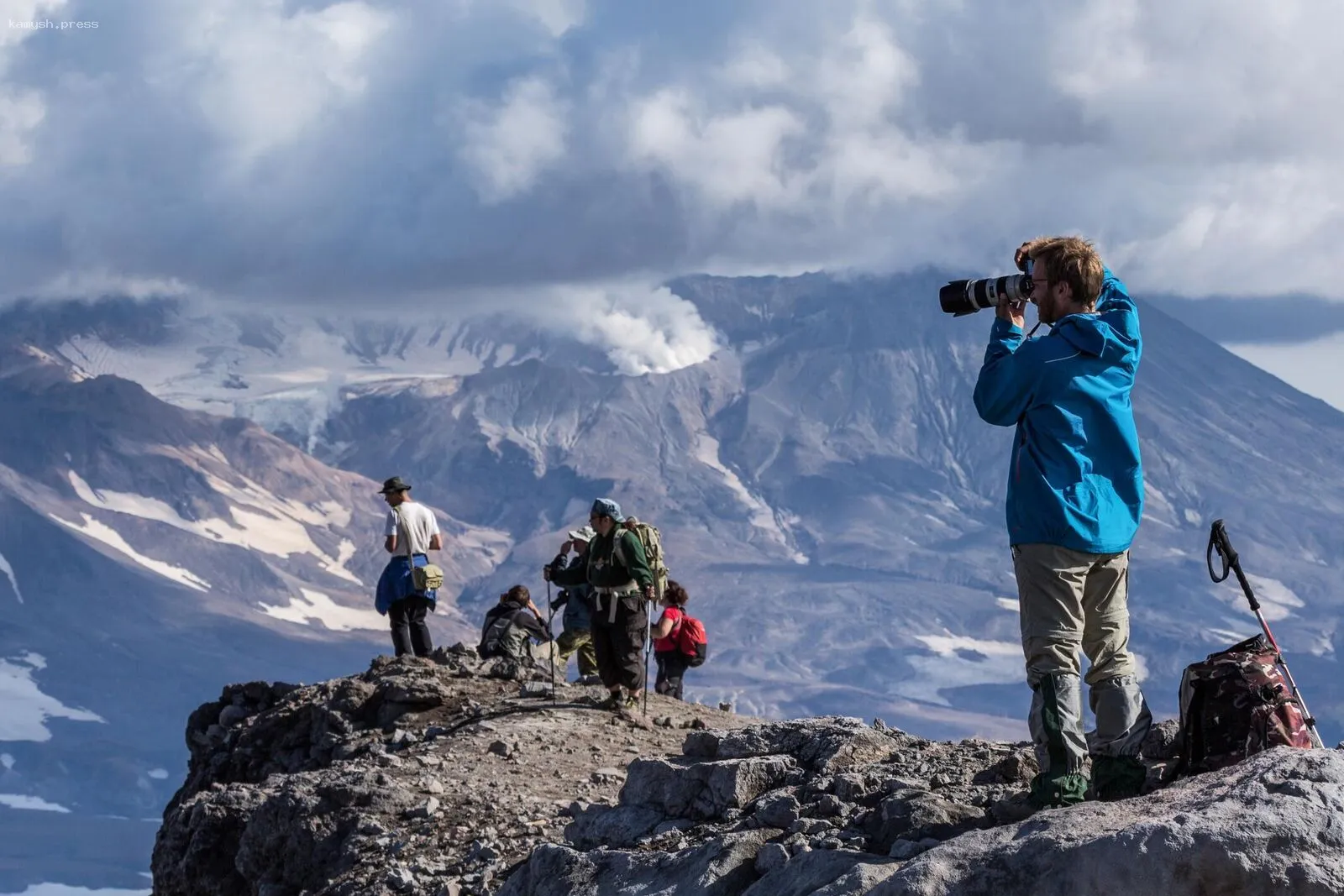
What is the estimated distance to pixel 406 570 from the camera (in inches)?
791

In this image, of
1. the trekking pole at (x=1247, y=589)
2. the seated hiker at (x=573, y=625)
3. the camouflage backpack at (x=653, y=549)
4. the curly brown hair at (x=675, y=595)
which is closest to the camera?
the trekking pole at (x=1247, y=589)

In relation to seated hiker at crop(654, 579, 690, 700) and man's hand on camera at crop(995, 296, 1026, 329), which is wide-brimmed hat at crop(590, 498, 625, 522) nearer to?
seated hiker at crop(654, 579, 690, 700)

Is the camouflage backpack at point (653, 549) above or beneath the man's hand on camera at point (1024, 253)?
above

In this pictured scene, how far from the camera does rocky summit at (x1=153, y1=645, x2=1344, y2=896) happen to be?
266 inches

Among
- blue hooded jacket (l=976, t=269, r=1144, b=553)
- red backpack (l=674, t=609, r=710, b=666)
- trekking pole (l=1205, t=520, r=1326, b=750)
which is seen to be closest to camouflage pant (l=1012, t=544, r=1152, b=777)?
blue hooded jacket (l=976, t=269, r=1144, b=553)

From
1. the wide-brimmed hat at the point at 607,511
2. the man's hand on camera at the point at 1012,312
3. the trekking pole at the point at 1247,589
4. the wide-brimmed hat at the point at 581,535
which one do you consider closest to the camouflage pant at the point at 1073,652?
the trekking pole at the point at 1247,589

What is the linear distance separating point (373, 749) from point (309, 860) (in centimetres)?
275

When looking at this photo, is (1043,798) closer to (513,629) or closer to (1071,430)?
(1071,430)

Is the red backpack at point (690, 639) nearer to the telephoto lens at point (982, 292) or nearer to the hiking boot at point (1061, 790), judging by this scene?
the telephoto lens at point (982, 292)

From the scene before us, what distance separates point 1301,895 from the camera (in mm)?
6570

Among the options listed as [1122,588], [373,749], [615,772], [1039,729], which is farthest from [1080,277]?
[373,749]

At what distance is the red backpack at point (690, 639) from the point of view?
21938 millimetres

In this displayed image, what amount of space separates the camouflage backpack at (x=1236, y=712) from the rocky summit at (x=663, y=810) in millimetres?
249

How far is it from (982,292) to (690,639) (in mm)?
14070
